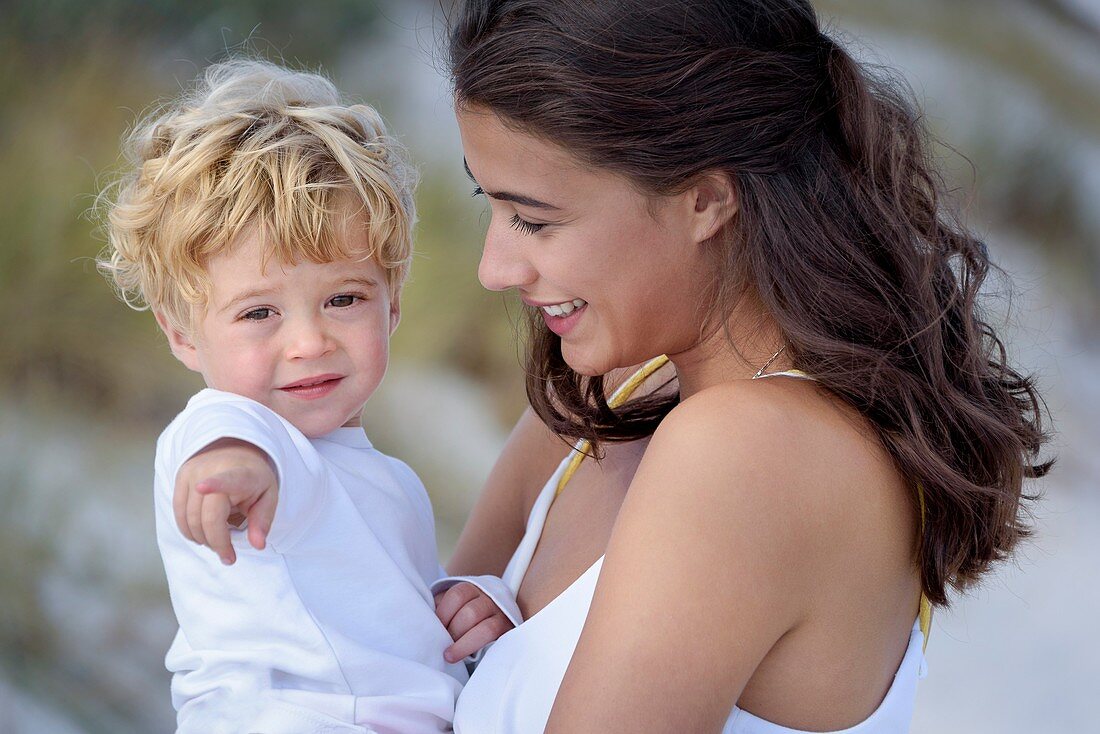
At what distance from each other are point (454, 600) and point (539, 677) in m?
0.22

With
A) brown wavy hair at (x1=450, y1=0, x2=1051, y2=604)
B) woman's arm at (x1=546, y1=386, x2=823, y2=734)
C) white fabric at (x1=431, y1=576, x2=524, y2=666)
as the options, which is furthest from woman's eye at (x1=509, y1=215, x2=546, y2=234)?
white fabric at (x1=431, y1=576, x2=524, y2=666)

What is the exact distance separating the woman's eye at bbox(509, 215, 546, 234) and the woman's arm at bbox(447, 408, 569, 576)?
22.2 inches

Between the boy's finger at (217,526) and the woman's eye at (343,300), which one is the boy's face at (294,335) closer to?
the woman's eye at (343,300)

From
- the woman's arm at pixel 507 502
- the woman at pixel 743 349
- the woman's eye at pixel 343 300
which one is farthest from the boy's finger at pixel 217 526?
the woman's arm at pixel 507 502

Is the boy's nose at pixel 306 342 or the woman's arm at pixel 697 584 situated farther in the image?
the boy's nose at pixel 306 342

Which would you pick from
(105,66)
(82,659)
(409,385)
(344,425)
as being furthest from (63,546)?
(344,425)

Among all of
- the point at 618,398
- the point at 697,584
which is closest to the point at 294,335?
the point at 618,398

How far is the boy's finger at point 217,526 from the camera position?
1114 millimetres

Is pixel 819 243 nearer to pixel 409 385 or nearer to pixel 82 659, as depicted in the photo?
pixel 409 385

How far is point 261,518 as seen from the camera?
3.92ft

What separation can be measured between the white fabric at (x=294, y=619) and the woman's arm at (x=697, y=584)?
30 cm

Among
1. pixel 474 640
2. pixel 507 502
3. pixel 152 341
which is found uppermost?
pixel 474 640

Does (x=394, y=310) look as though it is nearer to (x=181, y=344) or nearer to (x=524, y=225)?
(x=181, y=344)

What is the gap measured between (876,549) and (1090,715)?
2610 mm
